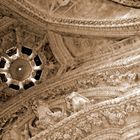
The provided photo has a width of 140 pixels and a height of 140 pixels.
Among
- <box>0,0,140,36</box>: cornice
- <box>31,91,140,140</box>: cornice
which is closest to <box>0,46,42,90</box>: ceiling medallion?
<box>0,0,140,36</box>: cornice

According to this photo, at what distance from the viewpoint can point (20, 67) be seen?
34.8 ft

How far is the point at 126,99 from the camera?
706cm

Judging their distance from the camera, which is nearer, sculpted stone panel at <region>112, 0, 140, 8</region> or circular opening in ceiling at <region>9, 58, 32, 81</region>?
sculpted stone panel at <region>112, 0, 140, 8</region>

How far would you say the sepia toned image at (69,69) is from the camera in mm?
7164

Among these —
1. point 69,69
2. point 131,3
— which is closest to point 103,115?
point 69,69

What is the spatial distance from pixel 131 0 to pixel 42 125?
3008 mm

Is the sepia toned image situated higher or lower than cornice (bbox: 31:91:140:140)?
higher

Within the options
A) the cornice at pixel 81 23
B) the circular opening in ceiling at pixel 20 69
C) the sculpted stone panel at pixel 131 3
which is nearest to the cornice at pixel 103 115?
the cornice at pixel 81 23

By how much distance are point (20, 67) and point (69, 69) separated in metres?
1.17

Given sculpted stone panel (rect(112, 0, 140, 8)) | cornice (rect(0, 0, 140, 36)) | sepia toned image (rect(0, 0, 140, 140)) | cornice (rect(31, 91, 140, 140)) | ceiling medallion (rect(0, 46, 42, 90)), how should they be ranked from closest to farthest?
cornice (rect(31, 91, 140, 140)) → sepia toned image (rect(0, 0, 140, 140)) → cornice (rect(0, 0, 140, 36)) → sculpted stone panel (rect(112, 0, 140, 8)) → ceiling medallion (rect(0, 46, 42, 90))

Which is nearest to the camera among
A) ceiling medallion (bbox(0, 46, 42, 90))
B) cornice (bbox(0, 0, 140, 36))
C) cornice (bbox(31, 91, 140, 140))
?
cornice (bbox(31, 91, 140, 140))

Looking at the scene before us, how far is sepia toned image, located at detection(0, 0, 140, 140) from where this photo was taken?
7.16 m

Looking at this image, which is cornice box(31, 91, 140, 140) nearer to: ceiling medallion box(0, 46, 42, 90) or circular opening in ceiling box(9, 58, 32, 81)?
ceiling medallion box(0, 46, 42, 90)

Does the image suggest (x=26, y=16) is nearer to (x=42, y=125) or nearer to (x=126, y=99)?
(x=42, y=125)
